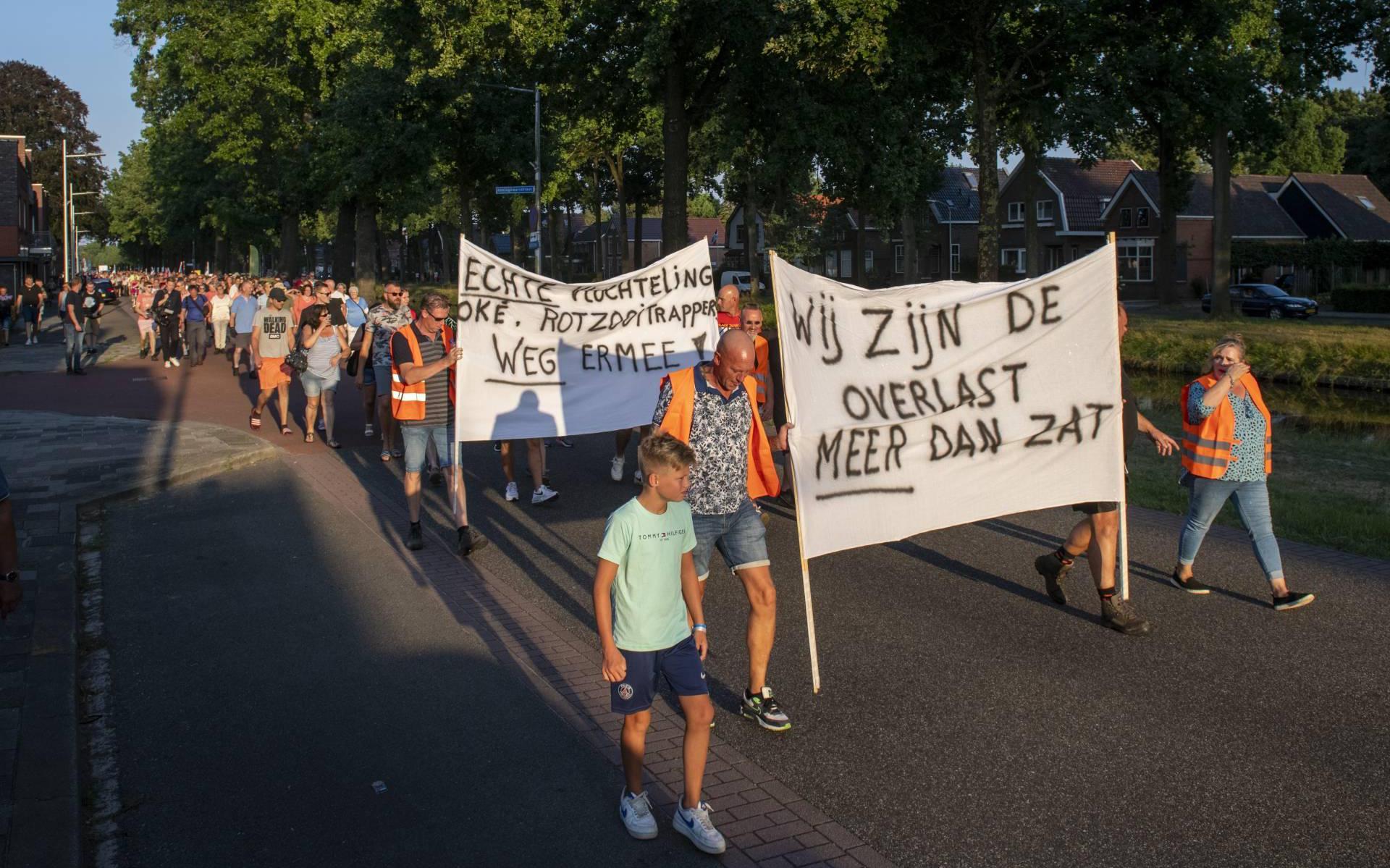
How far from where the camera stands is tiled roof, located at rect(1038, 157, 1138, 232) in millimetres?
73500

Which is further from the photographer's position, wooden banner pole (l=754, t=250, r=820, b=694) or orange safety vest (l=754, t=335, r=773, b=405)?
orange safety vest (l=754, t=335, r=773, b=405)

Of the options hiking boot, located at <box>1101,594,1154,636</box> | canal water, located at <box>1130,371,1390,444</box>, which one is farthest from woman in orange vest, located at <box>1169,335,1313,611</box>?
canal water, located at <box>1130,371,1390,444</box>

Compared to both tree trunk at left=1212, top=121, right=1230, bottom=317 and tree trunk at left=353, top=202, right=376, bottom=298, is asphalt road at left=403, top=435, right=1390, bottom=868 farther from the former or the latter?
tree trunk at left=353, top=202, right=376, bottom=298

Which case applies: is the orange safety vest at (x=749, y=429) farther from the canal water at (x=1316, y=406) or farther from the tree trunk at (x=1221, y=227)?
the tree trunk at (x=1221, y=227)

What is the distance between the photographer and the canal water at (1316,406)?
61.4ft

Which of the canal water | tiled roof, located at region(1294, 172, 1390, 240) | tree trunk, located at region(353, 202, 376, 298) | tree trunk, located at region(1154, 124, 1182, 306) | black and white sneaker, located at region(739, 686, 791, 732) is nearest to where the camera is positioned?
black and white sneaker, located at region(739, 686, 791, 732)

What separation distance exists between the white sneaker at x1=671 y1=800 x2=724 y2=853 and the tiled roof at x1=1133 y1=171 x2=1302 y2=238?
72061 mm

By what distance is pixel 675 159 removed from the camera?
1154 inches

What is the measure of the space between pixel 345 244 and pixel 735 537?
1741 inches

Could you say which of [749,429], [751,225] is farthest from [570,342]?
[751,225]

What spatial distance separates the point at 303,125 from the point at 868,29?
2880 cm

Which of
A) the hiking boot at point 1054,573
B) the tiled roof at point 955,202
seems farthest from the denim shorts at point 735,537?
the tiled roof at point 955,202

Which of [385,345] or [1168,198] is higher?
[1168,198]

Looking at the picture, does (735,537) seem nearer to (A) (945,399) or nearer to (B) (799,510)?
(B) (799,510)
